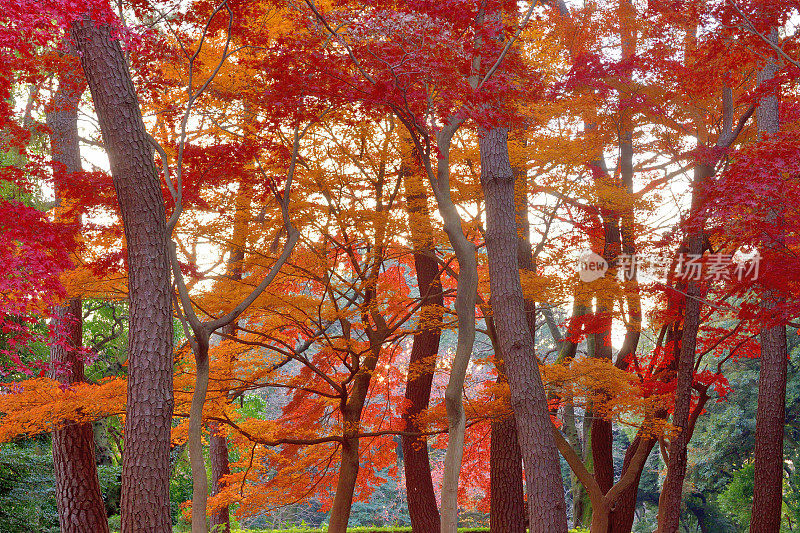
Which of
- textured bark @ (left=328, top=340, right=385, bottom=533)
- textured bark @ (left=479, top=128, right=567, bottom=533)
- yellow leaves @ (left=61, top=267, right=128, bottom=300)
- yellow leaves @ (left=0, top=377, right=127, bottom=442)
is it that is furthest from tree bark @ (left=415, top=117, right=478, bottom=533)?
yellow leaves @ (left=61, top=267, right=128, bottom=300)

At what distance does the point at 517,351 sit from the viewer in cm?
589

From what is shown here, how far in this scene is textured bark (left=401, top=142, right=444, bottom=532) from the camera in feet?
26.0

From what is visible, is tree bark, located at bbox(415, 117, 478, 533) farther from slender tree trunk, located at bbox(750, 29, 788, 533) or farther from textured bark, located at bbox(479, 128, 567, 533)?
slender tree trunk, located at bbox(750, 29, 788, 533)

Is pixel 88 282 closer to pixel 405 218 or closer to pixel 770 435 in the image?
pixel 405 218

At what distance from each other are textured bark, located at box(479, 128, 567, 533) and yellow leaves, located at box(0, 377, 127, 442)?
4390 mm

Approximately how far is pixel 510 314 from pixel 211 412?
12.9 ft

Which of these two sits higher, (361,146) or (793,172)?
(361,146)

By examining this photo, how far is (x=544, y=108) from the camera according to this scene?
872 cm

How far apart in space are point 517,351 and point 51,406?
505cm

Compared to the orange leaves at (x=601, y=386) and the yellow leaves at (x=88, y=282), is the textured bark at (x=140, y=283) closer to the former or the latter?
the yellow leaves at (x=88, y=282)

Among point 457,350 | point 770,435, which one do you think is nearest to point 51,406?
point 457,350

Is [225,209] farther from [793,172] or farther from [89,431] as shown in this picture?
[793,172]

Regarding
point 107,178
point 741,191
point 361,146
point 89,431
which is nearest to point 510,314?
point 741,191

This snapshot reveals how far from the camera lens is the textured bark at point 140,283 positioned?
454 cm
